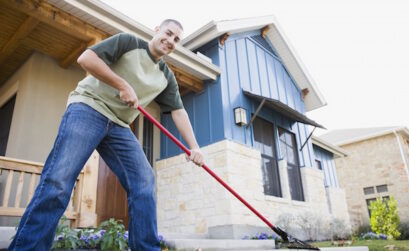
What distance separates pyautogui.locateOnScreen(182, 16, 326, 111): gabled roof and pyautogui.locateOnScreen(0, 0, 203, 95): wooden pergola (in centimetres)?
95

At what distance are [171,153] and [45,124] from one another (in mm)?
2312

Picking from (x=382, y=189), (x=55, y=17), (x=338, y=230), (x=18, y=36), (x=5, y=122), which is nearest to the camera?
(x=55, y=17)

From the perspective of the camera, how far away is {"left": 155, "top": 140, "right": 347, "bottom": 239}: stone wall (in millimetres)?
5121

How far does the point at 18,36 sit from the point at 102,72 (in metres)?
3.88

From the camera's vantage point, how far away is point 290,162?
737cm

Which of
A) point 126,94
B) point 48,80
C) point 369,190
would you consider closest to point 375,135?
point 369,190

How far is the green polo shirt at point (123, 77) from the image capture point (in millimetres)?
1683

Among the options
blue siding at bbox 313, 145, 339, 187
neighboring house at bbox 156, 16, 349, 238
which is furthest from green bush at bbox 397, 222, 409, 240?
neighboring house at bbox 156, 16, 349, 238

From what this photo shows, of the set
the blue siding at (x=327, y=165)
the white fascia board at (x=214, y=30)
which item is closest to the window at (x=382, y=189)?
the blue siding at (x=327, y=165)

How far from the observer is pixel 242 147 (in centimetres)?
576

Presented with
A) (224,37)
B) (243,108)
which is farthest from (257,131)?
(224,37)

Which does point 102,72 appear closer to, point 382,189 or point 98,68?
point 98,68

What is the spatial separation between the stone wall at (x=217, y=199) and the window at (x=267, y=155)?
280mm

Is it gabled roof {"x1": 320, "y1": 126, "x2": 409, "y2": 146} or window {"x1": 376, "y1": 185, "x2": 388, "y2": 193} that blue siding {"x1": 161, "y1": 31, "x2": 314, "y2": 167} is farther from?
gabled roof {"x1": 320, "y1": 126, "x2": 409, "y2": 146}
